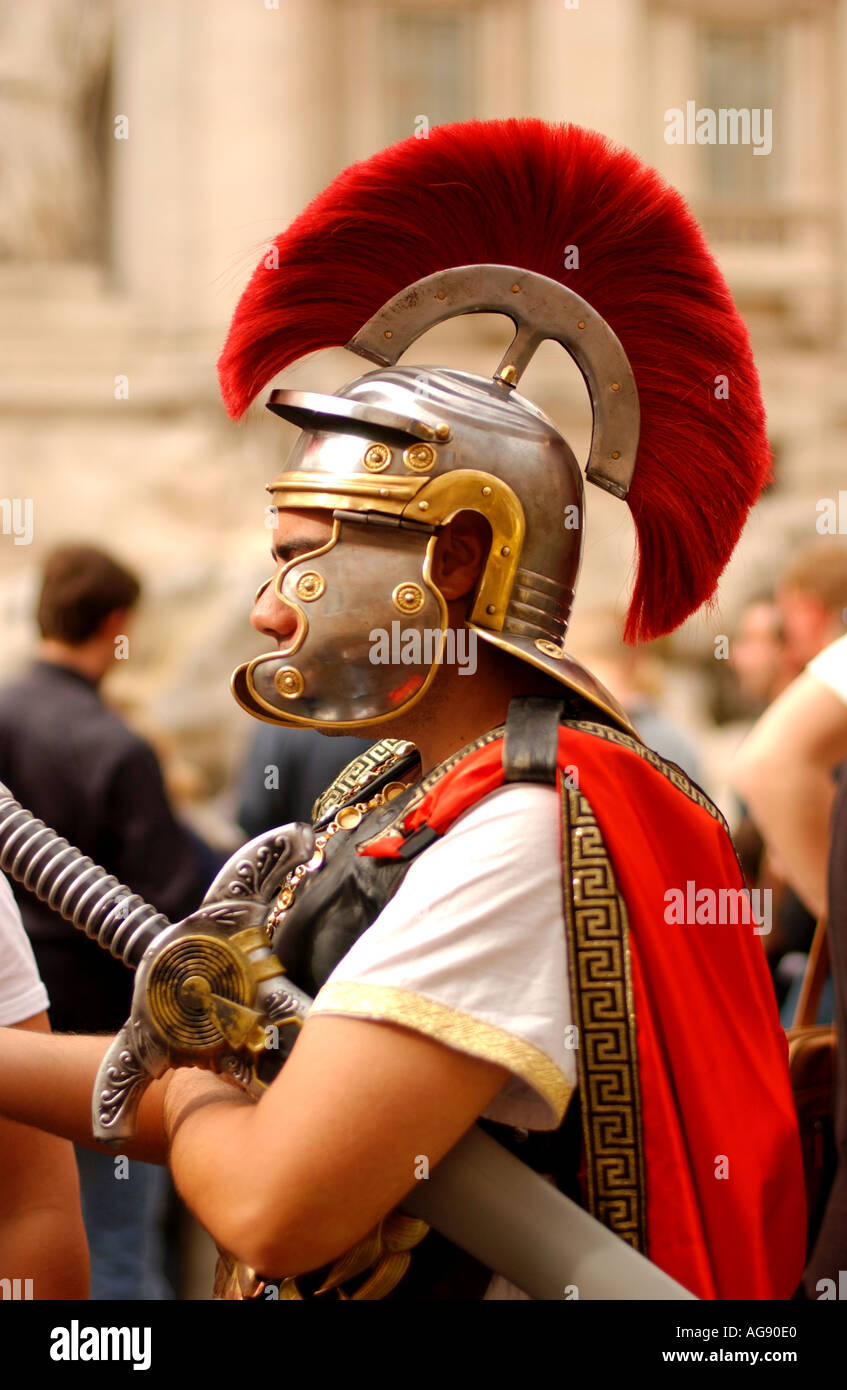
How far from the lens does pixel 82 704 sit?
3.89 m

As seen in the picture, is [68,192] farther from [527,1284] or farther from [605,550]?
[527,1284]

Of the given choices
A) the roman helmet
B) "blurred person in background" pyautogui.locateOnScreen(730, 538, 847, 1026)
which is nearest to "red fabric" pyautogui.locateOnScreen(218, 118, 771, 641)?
the roman helmet

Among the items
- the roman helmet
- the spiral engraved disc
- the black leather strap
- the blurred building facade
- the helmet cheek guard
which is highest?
the blurred building facade

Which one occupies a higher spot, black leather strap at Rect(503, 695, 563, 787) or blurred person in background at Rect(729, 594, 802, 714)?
black leather strap at Rect(503, 695, 563, 787)

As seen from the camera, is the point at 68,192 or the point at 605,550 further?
the point at 68,192

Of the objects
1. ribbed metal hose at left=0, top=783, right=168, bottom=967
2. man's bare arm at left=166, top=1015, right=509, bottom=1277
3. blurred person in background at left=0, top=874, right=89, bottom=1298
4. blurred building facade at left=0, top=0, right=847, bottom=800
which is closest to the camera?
man's bare arm at left=166, top=1015, right=509, bottom=1277

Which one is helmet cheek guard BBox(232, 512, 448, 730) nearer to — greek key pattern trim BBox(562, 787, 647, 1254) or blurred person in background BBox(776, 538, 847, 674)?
greek key pattern trim BBox(562, 787, 647, 1254)

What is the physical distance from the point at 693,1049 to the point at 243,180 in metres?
17.0

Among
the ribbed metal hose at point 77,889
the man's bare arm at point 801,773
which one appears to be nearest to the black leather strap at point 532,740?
the ribbed metal hose at point 77,889

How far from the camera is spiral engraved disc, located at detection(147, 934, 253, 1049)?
169cm

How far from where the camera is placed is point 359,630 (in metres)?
1.85

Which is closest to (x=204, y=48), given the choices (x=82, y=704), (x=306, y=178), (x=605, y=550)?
(x=306, y=178)

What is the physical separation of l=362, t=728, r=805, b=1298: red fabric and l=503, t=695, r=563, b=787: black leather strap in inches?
0.6
